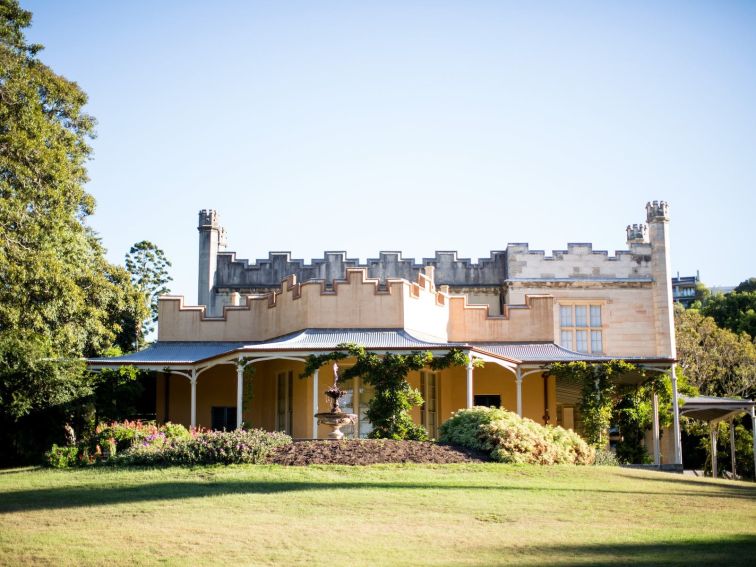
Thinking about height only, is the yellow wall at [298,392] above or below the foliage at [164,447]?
above

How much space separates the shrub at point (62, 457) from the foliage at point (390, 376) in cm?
580

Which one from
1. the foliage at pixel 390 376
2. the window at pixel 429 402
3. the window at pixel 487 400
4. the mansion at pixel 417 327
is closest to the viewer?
the foliage at pixel 390 376

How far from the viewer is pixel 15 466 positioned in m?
23.8

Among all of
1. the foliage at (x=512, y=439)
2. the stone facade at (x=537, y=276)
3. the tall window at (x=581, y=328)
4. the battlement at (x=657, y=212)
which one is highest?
the battlement at (x=657, y=212)

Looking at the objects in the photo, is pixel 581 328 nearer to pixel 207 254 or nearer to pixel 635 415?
pixel 635 415

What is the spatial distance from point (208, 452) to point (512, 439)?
243 inches

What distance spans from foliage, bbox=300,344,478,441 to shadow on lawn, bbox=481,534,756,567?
11.5m

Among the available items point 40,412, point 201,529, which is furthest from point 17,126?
point 201,529

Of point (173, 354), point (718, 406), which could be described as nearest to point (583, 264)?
point (718, 406)

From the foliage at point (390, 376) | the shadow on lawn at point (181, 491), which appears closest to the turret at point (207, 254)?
the foliage at point (390, 376)

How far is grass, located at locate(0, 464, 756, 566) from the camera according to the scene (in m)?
11.4

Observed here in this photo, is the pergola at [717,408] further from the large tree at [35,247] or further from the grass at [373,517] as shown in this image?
the large tree at [35,247]

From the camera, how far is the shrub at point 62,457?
67.3ft

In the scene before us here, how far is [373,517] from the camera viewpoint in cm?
1360
